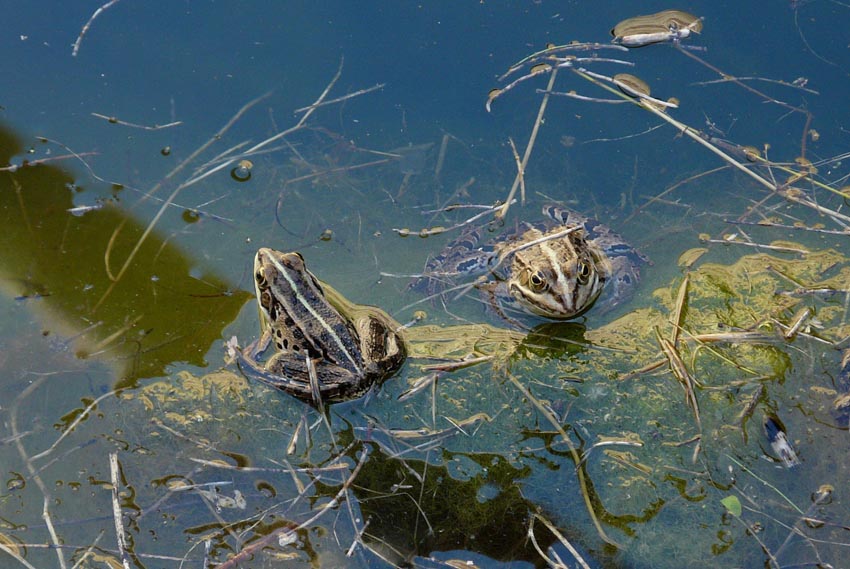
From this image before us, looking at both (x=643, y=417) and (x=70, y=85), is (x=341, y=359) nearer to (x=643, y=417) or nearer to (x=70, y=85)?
(x=643, y=417)

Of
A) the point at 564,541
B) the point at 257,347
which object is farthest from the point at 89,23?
the point at 564,541

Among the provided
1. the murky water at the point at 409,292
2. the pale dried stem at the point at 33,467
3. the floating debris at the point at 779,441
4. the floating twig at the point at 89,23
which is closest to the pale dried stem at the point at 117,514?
the murky water at the point at 409,292

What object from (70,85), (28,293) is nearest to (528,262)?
(28,293)

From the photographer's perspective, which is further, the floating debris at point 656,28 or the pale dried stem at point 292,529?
the floating debris at point 656,28

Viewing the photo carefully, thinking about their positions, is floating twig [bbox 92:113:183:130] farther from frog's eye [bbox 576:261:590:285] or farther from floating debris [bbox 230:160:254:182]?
frog's eye [bbox 576:261:590:285]

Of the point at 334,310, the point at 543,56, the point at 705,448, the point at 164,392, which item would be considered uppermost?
the point at 543,56

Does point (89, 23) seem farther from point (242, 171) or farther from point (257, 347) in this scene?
point (257, 347)

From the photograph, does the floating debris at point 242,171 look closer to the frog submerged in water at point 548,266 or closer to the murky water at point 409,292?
the murky water at point 409,292
